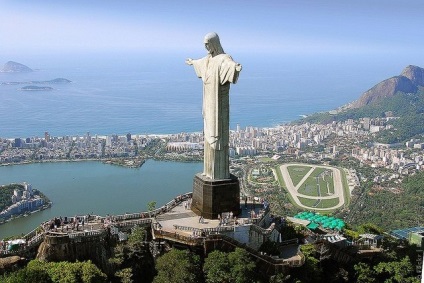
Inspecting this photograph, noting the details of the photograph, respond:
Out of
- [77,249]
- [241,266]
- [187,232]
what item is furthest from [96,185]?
[241,266]

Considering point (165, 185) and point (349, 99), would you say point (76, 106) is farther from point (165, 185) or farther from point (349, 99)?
point (349, 99)

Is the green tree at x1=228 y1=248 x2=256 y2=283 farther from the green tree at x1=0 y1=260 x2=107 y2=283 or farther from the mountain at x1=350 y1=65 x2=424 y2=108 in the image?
the mountain at x1=350 y1=65 x2=424 y2=108

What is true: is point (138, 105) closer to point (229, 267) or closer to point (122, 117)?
point (122, 117)

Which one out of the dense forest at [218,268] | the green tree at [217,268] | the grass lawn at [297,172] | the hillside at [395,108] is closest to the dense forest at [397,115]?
the hillside at [395,108]

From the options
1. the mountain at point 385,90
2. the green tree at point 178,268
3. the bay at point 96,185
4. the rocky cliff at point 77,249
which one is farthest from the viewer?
the mountain at point 385,90

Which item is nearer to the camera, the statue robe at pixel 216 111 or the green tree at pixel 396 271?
the green tree at pixel 396 271

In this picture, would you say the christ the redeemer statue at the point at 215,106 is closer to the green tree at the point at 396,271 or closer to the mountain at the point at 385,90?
the green tree at the point at 396,271

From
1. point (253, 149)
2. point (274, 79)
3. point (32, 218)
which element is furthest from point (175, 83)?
point (32, 218)
